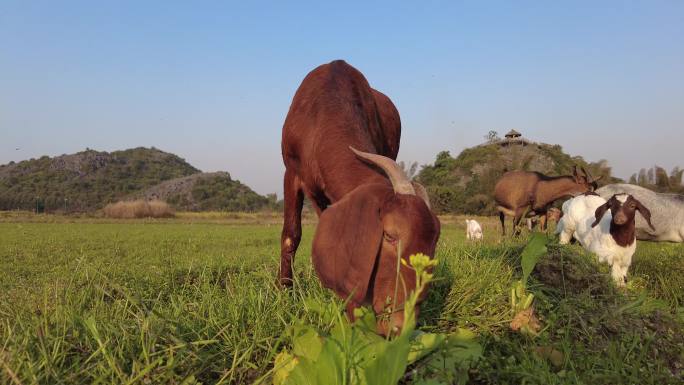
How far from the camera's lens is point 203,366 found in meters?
1.96

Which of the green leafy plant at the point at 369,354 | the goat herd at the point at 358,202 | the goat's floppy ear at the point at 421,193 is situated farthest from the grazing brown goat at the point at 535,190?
the green leafy plant at the point at 369,354

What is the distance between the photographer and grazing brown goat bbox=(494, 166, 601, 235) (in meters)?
14.9

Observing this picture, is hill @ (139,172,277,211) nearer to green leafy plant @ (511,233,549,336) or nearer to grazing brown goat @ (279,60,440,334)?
grazing brown goat @ (279,60,440,334)

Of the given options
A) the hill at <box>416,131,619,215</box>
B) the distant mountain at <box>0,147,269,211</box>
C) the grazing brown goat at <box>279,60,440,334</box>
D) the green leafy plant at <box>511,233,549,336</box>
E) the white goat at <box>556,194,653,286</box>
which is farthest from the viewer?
the distant mountain at <box>0,147,269,211</box>

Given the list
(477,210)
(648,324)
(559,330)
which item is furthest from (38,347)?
(477,210)

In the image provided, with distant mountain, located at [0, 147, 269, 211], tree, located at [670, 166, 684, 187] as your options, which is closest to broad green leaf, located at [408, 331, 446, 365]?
tree, located at [670, 166, 684, 187]

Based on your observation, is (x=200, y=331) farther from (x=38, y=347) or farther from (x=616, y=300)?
(x=616, y=300)

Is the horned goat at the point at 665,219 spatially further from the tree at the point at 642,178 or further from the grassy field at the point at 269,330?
the tree at the point at 642,178

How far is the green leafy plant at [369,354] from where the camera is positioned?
132 centimetres

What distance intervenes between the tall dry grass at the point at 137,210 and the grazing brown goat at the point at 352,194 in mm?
47219

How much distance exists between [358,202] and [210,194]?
99.6m

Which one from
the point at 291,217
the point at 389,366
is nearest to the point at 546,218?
the point at 291,217

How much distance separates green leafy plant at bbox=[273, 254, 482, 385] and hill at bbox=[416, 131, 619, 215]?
112 feet

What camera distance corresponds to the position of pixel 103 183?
366 feet
